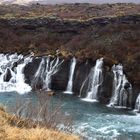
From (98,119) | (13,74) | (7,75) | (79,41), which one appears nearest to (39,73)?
(13,74)

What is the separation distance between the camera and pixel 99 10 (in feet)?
255

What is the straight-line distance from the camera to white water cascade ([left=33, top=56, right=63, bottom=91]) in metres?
49.7

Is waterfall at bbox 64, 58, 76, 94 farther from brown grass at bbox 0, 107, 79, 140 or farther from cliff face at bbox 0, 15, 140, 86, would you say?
brown grass at bbox 0, 107, 79, 140

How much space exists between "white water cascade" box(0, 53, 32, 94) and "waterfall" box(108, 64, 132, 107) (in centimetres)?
854

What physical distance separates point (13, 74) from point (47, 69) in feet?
12.2

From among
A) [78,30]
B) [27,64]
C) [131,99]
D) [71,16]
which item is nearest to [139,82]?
[131,99]

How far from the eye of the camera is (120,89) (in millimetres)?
44406

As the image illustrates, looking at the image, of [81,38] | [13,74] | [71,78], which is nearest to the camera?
[71,78]

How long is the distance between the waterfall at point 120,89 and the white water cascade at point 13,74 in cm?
854

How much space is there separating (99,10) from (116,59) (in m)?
30.4

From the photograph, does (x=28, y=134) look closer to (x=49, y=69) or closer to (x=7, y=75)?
(x=49, y=69)

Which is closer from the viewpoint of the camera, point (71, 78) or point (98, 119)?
point (98, 119)

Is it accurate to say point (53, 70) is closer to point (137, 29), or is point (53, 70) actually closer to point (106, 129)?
point (137, 29)

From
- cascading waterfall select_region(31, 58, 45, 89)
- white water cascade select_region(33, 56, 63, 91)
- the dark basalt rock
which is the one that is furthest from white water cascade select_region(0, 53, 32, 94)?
white water cascade select_region(33, 56, 63, 91)
